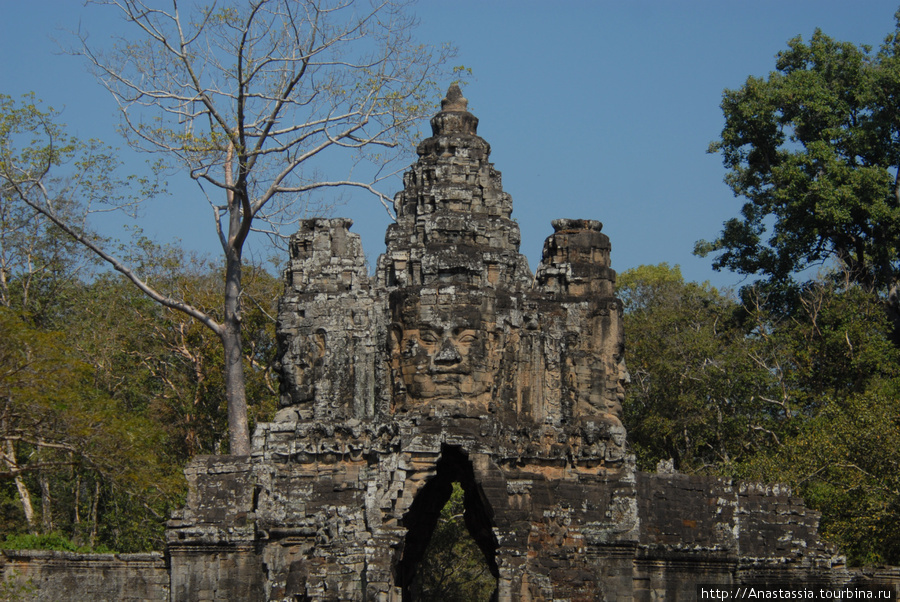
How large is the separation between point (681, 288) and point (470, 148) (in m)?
20.2

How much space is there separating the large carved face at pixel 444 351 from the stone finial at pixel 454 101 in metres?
3.44

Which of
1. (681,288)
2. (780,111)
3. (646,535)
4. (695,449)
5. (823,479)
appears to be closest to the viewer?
(646,535)

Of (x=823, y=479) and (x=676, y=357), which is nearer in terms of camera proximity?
(x=823, y=479)

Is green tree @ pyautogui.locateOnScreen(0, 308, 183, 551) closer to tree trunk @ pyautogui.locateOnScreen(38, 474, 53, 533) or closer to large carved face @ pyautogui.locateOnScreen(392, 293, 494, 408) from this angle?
tree trunk @ pyautogui.locateOnScreen(38, 474, 53, 533)

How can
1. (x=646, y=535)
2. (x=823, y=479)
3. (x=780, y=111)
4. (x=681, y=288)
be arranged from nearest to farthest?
(x=646, y=535), (x=823, y=479), (x=780, y=111), (x=681, y=288)

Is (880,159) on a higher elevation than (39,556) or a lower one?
higher

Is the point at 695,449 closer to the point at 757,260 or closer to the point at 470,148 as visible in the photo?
the point at 757,260

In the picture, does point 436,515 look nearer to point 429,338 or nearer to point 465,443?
point 465,443

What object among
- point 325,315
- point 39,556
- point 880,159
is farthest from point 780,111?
point 39,556

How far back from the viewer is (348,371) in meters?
19.4

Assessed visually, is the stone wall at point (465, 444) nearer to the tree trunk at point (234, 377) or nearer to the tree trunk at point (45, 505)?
the tree trunk at point (234, 377)

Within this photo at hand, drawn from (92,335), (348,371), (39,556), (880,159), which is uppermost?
(880,159)

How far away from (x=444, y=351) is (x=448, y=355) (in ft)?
0.30

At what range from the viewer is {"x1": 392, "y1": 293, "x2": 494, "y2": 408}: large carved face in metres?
18.7
